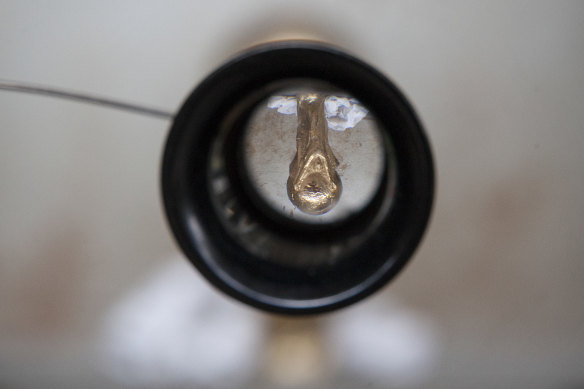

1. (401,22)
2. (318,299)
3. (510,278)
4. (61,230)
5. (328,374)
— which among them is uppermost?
(401,22)

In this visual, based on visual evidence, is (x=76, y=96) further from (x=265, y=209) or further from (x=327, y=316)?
(x=327, y=316)

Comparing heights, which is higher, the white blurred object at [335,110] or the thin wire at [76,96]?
the thin wire at [76,96]

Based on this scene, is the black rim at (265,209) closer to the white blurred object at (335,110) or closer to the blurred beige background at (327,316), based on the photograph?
the white blurred object at (335,110)

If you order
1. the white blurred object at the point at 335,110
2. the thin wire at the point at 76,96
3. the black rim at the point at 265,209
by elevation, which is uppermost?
the thin wire at the point at 76,96

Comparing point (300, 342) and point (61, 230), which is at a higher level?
point (61, 230)

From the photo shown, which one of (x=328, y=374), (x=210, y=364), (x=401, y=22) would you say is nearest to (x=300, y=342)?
(x=328, y=374)

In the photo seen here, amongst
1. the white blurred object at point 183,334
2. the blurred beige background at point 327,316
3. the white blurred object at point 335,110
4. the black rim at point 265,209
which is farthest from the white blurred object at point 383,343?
the white blurred object at point 335,110

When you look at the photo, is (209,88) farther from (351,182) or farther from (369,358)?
(369,358)
